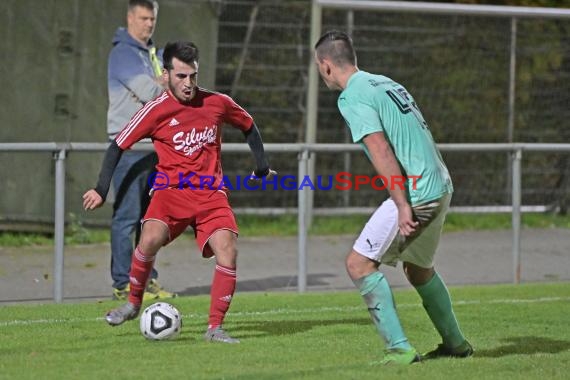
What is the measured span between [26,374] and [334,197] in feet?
27.8

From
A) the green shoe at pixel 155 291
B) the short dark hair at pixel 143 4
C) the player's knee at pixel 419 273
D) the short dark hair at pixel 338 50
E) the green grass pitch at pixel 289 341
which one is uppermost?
the short dark hair at pixel 143 4

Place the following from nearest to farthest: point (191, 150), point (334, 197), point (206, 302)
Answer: point (191, 150) < point (206, 302) < point (334, 197)

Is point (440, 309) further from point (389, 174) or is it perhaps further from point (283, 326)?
point (283, 326)

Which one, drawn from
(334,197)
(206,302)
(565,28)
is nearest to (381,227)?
(206,302)

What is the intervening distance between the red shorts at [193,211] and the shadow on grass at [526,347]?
1.84m

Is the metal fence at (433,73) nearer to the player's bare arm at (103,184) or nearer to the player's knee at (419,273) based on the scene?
the player's bare arm at (103,184)

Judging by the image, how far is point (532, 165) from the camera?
1444 cm

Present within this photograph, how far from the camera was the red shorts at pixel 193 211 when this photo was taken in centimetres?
866

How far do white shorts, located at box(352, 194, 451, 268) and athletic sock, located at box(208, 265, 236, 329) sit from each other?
134 cm

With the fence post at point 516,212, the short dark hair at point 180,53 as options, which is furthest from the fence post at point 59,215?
the fence post at point 516,212

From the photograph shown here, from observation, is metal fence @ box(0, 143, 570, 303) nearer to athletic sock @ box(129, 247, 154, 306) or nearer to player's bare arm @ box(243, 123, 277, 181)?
player's bare arm @ box(243, 123, 277, 181)

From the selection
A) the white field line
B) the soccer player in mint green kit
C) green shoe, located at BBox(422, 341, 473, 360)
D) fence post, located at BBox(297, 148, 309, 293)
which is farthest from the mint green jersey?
fence post, located at BBox(297, 148, 309, 293)

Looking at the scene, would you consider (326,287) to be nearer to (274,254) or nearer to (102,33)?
(274,254)

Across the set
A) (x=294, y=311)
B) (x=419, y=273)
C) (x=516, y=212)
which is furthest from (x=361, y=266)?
(x=516, y=212)
